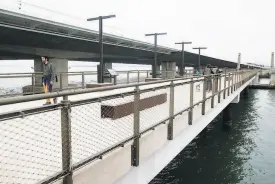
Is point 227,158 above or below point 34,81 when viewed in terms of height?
below

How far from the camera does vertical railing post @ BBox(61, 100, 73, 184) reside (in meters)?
2.96

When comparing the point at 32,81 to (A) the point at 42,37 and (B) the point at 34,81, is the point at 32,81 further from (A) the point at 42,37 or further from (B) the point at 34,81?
(A) the point at 42,37

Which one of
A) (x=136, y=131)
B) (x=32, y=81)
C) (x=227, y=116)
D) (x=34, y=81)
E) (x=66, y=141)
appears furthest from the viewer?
(x=227, y=116)

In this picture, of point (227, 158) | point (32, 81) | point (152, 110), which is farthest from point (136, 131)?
point (227, 158)

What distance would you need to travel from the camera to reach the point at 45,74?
9.24 metres

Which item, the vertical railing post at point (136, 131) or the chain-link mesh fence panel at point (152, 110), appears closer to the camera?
the vertical railing post at point (136, 131)

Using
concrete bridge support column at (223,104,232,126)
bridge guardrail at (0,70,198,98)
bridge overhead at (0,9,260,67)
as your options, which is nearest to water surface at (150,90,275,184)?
concrete bridge support column at (223,104,232,126)

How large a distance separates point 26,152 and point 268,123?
21.9 meters

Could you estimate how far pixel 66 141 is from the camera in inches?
120

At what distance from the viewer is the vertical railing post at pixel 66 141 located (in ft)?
9.71

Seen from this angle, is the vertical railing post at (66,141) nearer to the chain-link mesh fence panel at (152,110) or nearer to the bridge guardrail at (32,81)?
the chain-link mesh fence panel at (152,110)

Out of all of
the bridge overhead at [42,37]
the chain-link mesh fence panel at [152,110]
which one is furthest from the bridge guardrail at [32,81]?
the chain-link mesh fence panel at [152,110]

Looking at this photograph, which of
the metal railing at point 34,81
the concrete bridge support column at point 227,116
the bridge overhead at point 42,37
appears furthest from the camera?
the concrete bridge support column at point 227,116

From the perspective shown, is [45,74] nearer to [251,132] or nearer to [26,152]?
[26,152]
